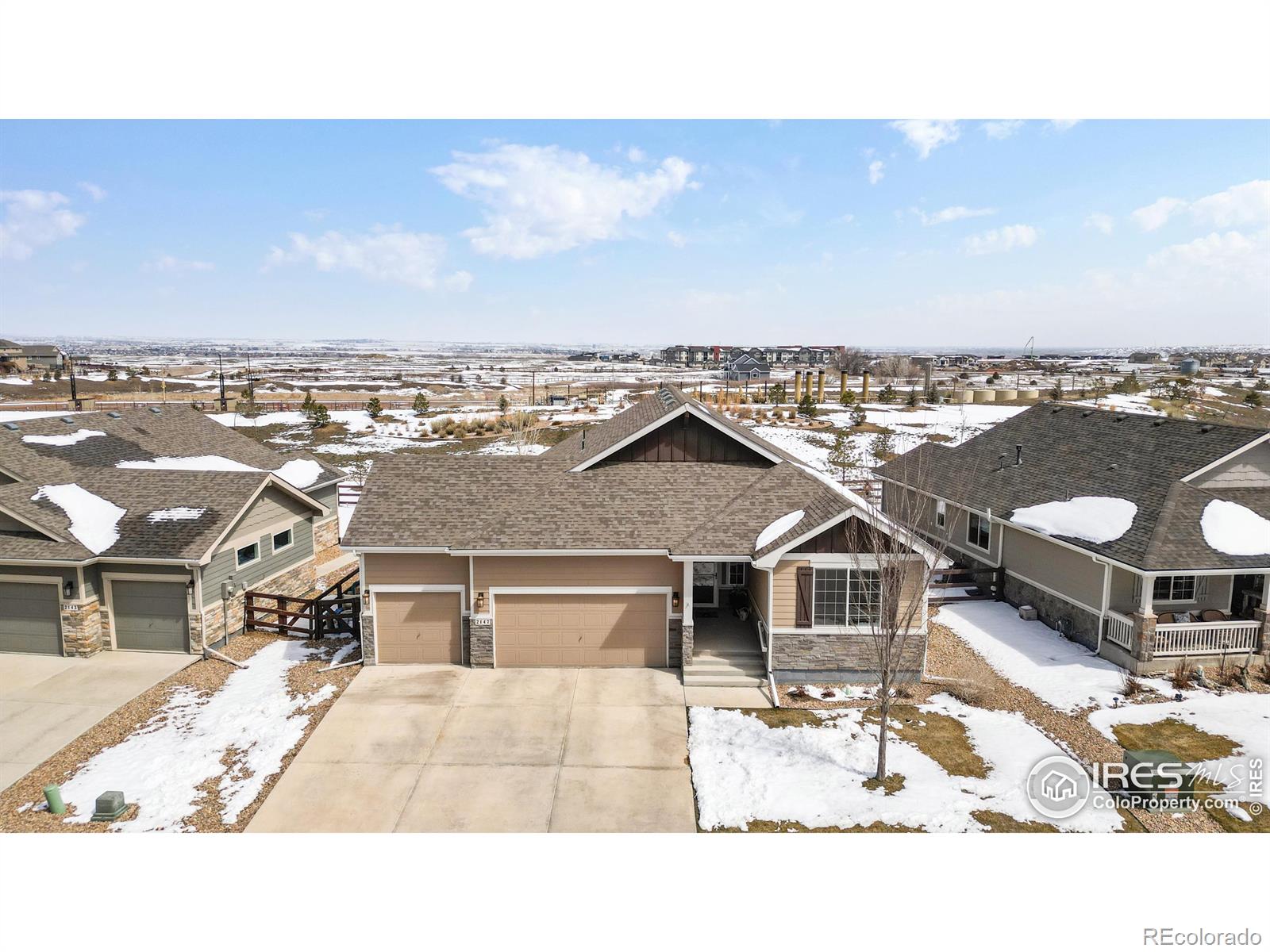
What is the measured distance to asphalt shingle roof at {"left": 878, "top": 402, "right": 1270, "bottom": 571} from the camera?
1509cm

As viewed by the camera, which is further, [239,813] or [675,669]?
[675,669]

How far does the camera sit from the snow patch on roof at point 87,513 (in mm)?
15906

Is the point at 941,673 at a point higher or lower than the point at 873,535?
lower

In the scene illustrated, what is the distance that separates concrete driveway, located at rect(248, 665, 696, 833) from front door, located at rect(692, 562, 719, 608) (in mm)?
2798

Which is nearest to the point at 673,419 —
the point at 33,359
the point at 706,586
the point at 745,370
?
the point at 706,586

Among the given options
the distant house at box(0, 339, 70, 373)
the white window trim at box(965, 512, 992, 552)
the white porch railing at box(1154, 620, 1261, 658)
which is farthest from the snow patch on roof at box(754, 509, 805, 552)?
the distant house at box(0, 339, 70, 373)

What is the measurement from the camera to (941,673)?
1476 cm

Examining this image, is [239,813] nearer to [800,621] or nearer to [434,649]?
[434,649]

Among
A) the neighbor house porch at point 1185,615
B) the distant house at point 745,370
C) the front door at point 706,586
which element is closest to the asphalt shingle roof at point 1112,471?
the neighbor house porch at point 1185,615

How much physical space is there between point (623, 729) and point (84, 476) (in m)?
15.9

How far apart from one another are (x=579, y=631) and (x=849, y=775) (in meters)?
6.40

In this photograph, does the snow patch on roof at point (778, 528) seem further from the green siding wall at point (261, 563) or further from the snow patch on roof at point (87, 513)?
the snow patch on roof at point (87, 513)

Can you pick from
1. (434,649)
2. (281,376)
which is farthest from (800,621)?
(281,376)

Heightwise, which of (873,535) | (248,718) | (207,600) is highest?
(873,535)
